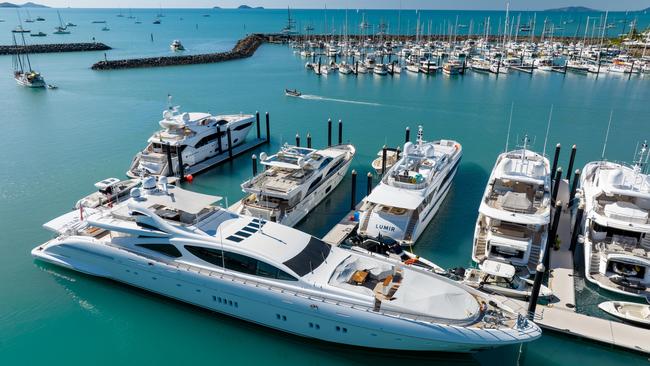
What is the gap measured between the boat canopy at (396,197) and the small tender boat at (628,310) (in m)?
8.31

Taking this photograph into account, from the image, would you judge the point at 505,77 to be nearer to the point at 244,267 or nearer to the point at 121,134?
the point at 121,134

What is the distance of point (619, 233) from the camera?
18188 millimetres

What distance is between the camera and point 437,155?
2545cm

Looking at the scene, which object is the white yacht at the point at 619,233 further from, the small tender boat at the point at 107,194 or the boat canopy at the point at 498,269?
the small tender boat at the point at 107,194

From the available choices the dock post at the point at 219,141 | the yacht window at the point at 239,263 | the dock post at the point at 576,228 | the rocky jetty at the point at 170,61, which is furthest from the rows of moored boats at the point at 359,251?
the rocky jetty at the point at 170,61

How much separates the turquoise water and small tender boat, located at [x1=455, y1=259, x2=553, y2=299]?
6.21ft

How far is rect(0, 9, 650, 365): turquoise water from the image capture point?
1446cm

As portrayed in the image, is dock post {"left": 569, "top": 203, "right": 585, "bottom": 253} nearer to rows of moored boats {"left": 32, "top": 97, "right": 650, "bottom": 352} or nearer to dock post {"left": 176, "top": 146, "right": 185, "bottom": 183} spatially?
rows of moored boats {"left": 32, "top": 97, "right": 650, "bottom": 352}

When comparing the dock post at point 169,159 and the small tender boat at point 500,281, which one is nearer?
the small tender boat at point 500,281

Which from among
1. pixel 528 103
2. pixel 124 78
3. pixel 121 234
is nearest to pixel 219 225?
pixel 121 234

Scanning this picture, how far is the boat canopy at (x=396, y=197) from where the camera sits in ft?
65.9

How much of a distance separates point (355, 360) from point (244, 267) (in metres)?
4.83

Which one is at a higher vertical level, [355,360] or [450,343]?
[450,343]

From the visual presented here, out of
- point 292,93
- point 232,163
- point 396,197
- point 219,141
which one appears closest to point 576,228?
point 396,197
